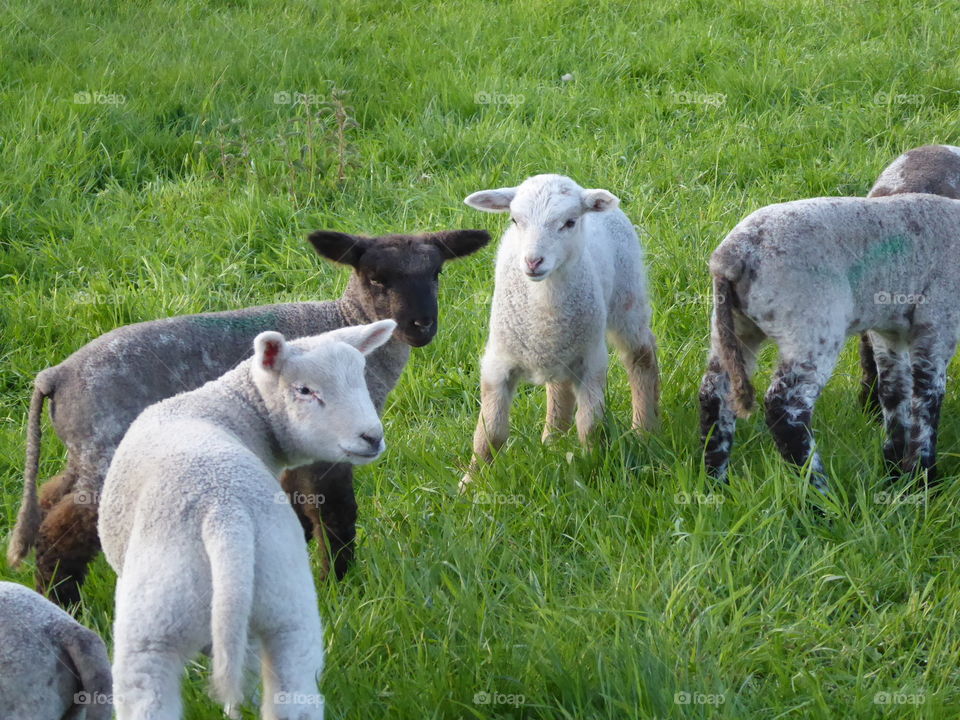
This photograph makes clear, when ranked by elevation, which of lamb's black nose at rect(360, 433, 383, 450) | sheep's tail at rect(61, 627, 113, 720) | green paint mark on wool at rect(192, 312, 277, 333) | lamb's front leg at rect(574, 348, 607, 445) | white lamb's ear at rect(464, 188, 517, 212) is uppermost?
white lamb's ear at rect(464, 188, 517, 212)

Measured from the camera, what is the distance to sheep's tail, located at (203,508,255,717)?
289cm

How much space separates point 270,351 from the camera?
380 cm

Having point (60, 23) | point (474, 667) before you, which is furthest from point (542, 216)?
point (60, 23)

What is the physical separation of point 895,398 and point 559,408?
159cm

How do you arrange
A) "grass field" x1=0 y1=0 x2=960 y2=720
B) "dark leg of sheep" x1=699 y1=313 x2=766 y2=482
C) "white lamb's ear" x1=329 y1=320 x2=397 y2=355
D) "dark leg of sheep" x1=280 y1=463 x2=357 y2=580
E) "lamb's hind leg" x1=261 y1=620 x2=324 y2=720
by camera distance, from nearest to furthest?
"lamb's hind leg" x1=261 y1=620 x2=324 y2=720, "grass field" x1=0 y1=0 x2=960 y2=720, "white lamb's ear" x1=329 y1=320 x2=397 y2=355, "dark leg of sheep" x1=280 y1=463 x2=357 y2=580, "dark leg of sheep" x1=699 y1=313 x2=766 y2=482

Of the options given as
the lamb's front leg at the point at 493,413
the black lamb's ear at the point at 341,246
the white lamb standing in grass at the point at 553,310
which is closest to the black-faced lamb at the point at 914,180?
the white lamb standing in grass at the point at 553,310

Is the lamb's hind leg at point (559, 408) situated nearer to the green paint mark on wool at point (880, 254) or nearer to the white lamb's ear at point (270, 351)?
the green paint mark on wool at point (880, 254)

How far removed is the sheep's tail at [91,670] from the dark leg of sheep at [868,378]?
13.0 feet

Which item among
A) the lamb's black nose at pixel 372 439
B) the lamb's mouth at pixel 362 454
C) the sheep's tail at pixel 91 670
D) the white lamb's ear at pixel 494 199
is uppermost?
the white lamb's ear at pixel 494 199

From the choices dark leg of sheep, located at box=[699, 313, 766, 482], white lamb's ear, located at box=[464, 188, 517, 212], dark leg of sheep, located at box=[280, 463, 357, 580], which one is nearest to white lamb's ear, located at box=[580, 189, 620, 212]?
white lamb's ear, located at box=[464, 188, 517, 212]

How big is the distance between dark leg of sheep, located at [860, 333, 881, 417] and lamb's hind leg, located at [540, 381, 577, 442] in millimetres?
1466

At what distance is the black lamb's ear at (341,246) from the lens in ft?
17.2

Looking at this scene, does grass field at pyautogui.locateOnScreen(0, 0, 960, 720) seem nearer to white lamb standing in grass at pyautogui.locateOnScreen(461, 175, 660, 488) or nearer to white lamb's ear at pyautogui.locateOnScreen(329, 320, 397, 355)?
white lamb standing in grass at pyautogui.locateOnScreen(461, 175, 660, 488)

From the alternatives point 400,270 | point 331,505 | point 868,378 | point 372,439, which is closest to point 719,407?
point 868,378
